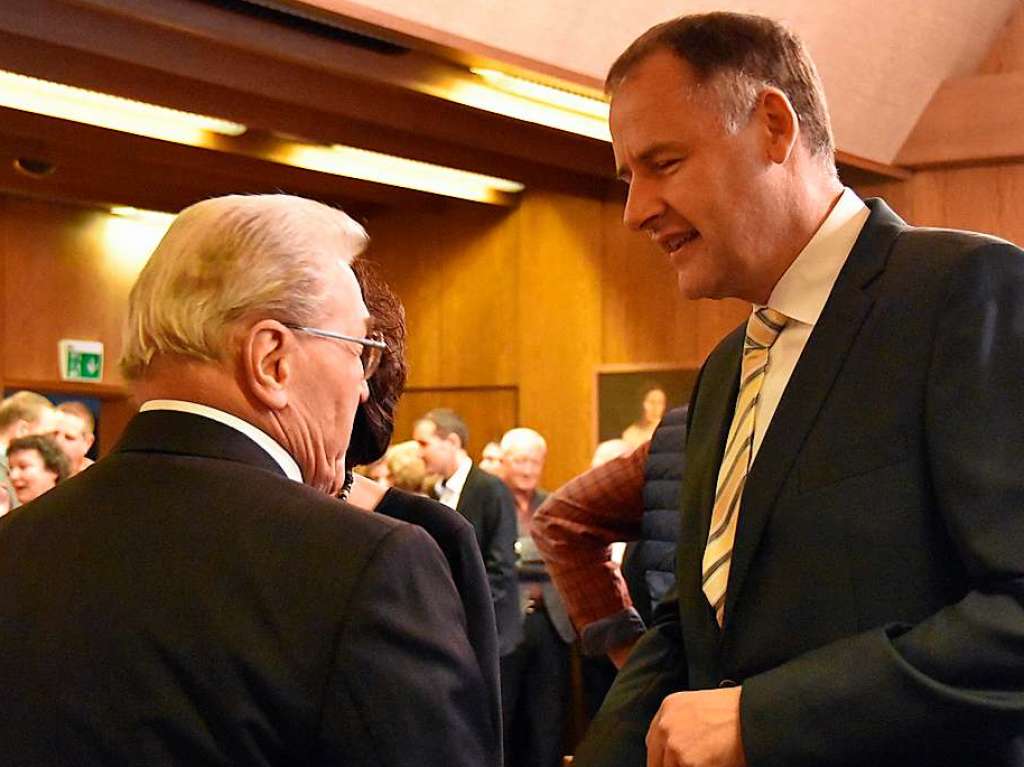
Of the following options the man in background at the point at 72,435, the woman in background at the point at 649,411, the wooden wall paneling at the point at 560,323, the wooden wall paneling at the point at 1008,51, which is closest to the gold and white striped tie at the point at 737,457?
the man in background at the point at 72,435

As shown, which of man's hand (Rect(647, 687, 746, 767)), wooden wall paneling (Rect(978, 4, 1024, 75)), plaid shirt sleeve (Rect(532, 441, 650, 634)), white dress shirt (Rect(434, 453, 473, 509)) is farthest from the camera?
wooden wall paneling (Rect(978, 4, 1024, 75))

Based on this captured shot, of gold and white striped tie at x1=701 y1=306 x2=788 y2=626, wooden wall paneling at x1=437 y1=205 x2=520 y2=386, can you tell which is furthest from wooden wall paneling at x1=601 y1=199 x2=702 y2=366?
gold and white striped tie at x1=701 y1=306 x2=788 y2=626

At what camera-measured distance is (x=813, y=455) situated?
5.16ft

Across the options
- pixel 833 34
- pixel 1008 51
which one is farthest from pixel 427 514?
pixel 1008 51

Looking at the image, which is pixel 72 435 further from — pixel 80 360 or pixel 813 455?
pixel 80 360

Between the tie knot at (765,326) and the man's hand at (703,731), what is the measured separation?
0.45 meters

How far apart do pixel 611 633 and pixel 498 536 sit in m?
3.96

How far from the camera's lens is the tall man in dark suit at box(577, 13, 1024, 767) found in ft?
4.75

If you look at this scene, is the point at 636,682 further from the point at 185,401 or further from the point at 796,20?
the point at 796,20

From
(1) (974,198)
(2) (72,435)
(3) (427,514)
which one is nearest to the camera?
(3) (427,514)

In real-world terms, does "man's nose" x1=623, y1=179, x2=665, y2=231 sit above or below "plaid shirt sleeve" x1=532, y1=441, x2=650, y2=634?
above

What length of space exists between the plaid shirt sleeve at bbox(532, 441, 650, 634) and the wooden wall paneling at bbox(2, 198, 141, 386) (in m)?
8.47

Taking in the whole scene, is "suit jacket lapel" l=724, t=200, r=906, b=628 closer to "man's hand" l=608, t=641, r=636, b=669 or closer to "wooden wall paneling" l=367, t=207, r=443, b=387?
"man's hand" l=608, t=641, r=636, b=669

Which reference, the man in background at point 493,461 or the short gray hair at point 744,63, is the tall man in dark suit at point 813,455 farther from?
the man in background at point 493,461
